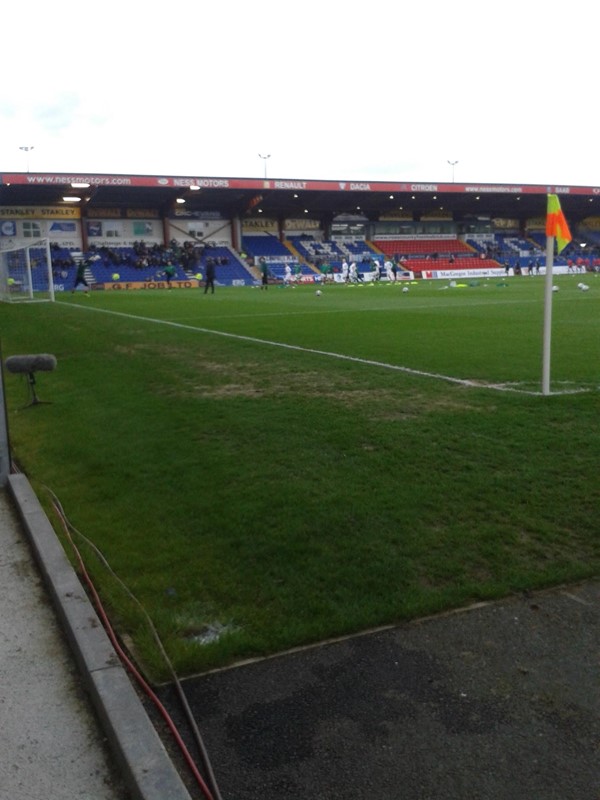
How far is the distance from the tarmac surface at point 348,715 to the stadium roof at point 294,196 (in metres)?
55.5

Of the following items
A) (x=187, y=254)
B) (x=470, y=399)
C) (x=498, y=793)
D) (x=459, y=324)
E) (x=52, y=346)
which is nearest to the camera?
(x=498, y=793)

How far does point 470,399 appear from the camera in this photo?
8.55 m

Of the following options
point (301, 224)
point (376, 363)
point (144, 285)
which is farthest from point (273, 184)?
point (376, 363)

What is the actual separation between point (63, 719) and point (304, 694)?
1.05 metres

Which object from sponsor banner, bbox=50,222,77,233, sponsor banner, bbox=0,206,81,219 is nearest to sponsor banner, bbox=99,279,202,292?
sponsor banner, bbox=50,222,77,233

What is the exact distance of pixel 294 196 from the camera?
64.9 m

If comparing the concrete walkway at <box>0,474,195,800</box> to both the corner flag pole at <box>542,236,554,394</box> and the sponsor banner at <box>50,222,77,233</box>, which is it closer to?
the corner flag pole at <box>542,236,554,394</box>

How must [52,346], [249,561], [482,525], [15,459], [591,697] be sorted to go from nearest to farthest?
[591,697]
[249,561]
[482,525]
[15,459]
[52,346]

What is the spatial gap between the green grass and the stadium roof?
157ft

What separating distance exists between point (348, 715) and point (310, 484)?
A: 2.84 meters

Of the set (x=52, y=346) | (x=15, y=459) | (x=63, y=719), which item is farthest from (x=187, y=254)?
(x=63, y=719)

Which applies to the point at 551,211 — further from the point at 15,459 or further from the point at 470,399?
the point at 15,459

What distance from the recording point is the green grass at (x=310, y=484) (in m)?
→ 4.18

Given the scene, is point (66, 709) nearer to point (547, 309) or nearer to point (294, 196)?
point (547, 309)
